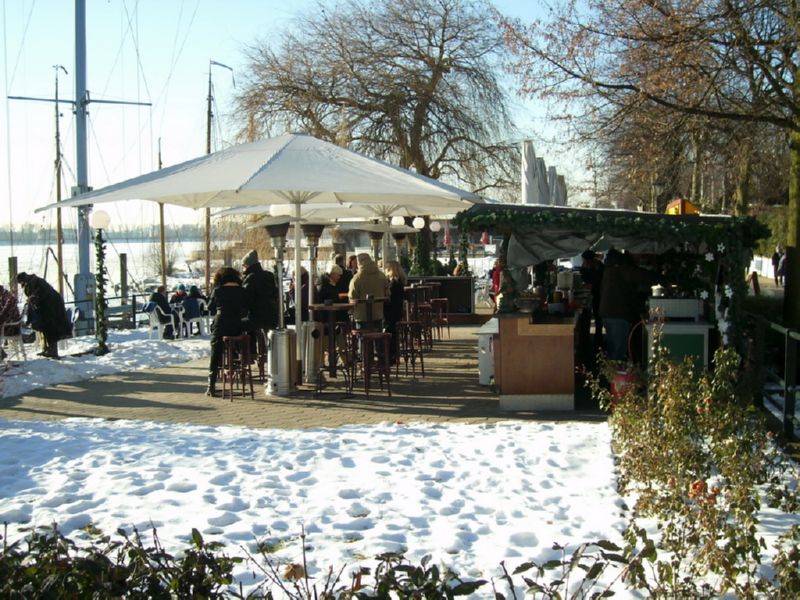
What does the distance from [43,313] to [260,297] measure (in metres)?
5.16

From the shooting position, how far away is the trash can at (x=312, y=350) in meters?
12.3

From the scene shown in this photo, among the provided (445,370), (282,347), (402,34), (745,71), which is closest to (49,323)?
(282,347)

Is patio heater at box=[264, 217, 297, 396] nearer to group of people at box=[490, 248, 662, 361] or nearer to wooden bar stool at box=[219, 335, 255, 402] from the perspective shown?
wooden bar stool at box=[219, 335, 255, 402]

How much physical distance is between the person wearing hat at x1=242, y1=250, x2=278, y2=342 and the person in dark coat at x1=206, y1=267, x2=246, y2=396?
412mm

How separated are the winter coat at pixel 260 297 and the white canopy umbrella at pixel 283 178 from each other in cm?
105

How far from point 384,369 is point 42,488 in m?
5.85

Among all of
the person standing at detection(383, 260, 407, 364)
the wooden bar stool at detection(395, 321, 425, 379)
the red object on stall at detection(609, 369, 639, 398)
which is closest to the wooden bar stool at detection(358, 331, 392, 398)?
the wooden bar stool at detection(395, 321, 425, 379)

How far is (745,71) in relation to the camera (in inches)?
487

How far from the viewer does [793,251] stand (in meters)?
12.2

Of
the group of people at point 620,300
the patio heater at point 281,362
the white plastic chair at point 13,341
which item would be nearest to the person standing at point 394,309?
the patio heater at point 281,362

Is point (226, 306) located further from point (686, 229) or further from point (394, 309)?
point (686, 229)

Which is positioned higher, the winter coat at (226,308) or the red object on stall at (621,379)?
the winter coat at (226,308)

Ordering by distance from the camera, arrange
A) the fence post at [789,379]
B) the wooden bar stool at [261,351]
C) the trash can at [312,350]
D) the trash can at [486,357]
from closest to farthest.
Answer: the fence post at [789,379] < the trash can at [486,357] < the trash can at [312,350] < the wooden bar stool at [261,351]

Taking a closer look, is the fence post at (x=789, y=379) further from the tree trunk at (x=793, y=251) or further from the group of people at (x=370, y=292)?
the group of people at (x=370, y=292)
